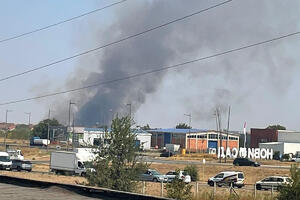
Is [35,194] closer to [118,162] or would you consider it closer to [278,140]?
[118,162]

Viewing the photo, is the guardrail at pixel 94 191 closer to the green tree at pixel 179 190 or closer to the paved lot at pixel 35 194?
the paved lot at pixel 35 194

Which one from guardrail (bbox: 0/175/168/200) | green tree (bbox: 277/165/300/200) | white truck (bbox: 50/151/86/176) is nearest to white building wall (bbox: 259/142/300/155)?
white truck (bbox: 50/151/86/176)

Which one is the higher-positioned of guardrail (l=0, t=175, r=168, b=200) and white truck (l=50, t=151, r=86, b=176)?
guardrail (l=0, t=175, r=168, b=200)

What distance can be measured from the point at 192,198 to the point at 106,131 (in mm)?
8841

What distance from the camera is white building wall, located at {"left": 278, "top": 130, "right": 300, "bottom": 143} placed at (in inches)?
5418

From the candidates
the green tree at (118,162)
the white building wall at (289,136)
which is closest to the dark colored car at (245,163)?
the green tree at (118,162)

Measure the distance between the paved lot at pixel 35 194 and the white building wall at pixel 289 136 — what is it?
425ft

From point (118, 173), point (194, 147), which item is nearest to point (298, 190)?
point (118, 173)

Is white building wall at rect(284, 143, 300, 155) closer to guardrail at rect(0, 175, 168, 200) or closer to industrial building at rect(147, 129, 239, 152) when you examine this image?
industrial building at rect(147, 129, 239, 152)

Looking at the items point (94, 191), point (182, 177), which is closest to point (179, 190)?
point (182, 177)

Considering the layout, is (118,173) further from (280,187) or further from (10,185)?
(10,185)

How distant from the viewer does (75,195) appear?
12.9 meters

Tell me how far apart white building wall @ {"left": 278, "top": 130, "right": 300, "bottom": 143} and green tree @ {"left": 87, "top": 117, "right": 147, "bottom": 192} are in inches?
4390

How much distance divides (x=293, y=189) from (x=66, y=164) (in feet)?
133
